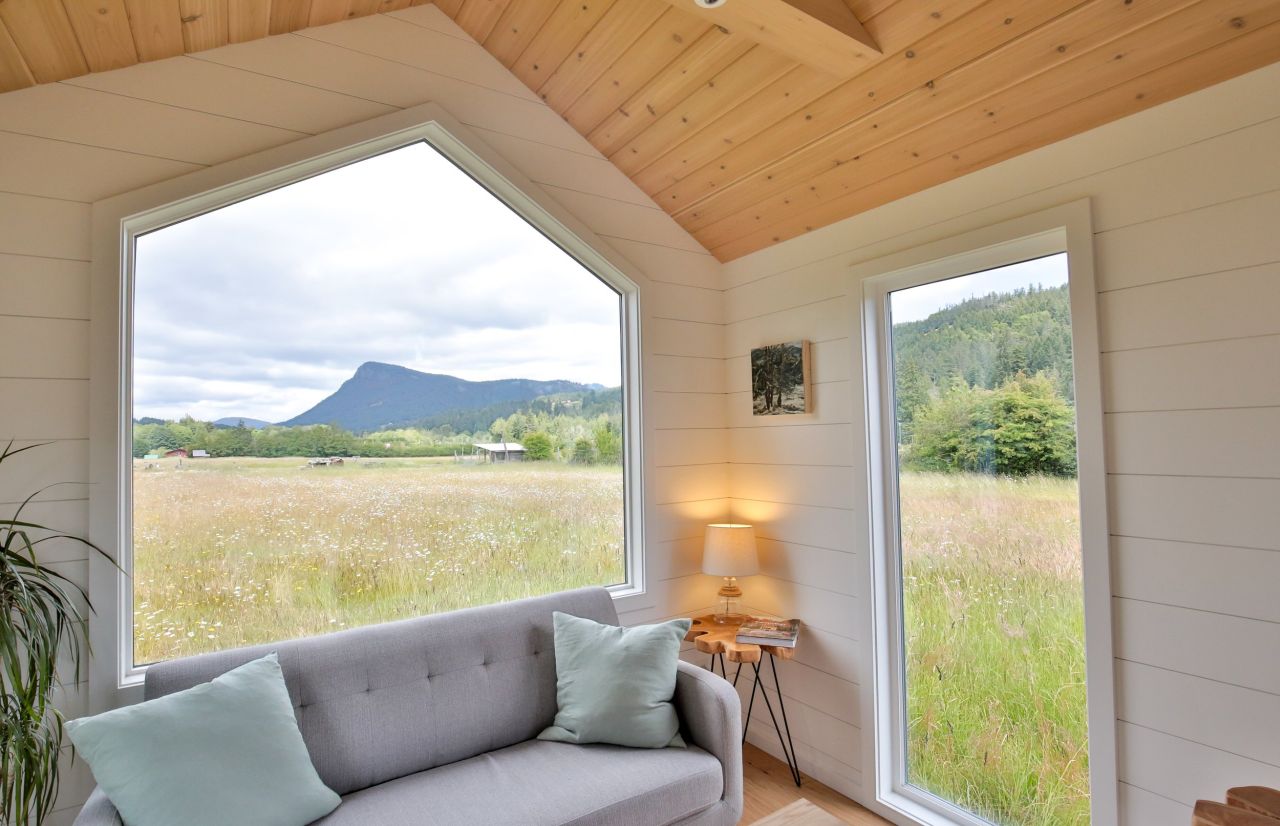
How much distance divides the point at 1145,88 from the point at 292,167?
272cm

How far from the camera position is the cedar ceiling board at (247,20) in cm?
214

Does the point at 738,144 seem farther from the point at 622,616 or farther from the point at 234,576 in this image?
the point at 234,576

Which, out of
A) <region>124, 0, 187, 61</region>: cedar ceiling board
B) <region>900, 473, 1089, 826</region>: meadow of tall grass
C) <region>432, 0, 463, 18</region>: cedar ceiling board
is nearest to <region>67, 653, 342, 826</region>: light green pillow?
<region>124, 0, 187, 61</region>: cedar ceiling board

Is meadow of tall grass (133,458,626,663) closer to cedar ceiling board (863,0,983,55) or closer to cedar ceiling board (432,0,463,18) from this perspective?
cedar ceiling board (432,0,463,18)

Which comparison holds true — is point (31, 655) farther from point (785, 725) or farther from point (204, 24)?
point (785, 725)

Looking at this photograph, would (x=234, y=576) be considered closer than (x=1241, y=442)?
No

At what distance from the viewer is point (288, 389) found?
2482 millimetres

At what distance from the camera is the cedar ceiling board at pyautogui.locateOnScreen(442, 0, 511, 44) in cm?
257

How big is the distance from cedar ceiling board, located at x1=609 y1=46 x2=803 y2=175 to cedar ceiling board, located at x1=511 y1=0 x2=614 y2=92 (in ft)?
1.43

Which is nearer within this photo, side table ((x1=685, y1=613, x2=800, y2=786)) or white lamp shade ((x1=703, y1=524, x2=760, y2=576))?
side table ((x1=685, y1=613, x2=800, y2=786))

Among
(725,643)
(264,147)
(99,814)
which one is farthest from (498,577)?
(264,147)

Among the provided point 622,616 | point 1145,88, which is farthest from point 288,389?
point 1145,88

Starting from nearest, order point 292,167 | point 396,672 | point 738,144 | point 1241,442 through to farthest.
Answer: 1. point 1241,442
2. point 396,672
3. point 292,167
4. point 738,144

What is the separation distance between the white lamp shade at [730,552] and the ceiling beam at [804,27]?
6.19 feet
